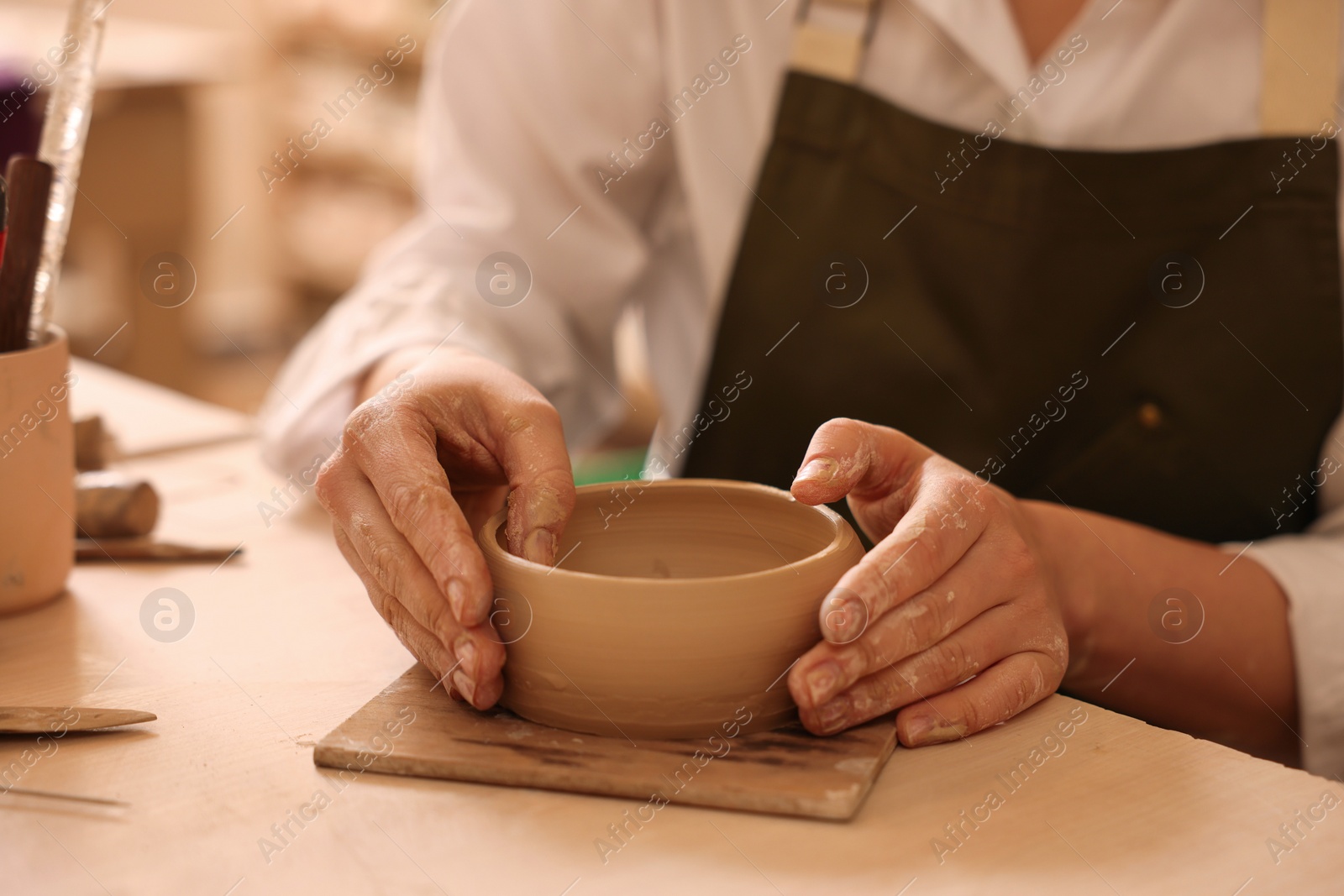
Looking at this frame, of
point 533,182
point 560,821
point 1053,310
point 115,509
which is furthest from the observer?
point 533,182

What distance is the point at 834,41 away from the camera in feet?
4.00

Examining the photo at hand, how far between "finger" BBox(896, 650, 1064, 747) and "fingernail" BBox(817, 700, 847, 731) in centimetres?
4

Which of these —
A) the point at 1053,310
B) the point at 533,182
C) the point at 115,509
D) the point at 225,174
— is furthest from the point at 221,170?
the point at 1053,310

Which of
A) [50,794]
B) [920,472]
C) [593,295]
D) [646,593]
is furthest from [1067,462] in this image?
[50,794]

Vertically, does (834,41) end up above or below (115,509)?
above

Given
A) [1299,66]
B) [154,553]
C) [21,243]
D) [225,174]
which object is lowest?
[154,553]

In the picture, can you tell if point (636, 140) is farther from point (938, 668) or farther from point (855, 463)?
point (938, 668)

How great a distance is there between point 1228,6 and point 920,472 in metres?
0.69

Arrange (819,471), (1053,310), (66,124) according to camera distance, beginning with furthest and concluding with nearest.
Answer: (1053,310)
(66,124)
(819,471)

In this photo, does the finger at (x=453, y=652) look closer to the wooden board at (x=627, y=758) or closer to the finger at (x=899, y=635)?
the wooden board at (x=627, y=758)

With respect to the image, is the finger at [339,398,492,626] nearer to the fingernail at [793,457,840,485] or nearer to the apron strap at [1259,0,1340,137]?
the fingernail at [793,457,840,485]

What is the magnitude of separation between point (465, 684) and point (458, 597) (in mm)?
60

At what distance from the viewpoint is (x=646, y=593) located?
675 mm

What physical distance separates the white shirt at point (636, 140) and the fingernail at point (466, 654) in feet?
1.55
